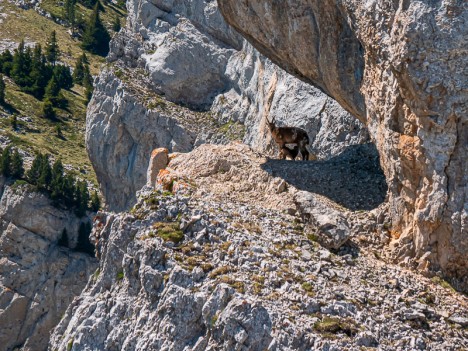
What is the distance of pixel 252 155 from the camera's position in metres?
38.8

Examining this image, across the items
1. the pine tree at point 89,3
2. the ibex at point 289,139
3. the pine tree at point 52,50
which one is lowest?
the ibex at point 289,139

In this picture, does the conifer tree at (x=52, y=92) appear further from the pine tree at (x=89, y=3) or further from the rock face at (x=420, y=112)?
the rock face at (x=420, y=112)

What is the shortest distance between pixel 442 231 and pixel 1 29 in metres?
128

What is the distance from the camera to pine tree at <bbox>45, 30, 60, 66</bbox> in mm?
138125

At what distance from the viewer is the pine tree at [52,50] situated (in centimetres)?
13812

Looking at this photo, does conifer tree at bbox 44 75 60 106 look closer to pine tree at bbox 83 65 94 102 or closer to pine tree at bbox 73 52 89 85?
pine tree at bbox 83 65 94 102

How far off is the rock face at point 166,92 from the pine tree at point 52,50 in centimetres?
3879

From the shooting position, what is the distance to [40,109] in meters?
120

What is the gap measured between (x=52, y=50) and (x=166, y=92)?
5219 centimetres

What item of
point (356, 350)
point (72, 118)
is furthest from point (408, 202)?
point (72, 118)

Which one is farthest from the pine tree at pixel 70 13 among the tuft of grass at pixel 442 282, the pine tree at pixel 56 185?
the tuft of grass at pixel 442 282

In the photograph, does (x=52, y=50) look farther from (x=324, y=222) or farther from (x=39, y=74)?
(x=324, y=222)

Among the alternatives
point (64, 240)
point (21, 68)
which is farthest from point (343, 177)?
point (21, 68)

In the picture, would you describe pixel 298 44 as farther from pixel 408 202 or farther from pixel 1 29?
pixel 1 29
